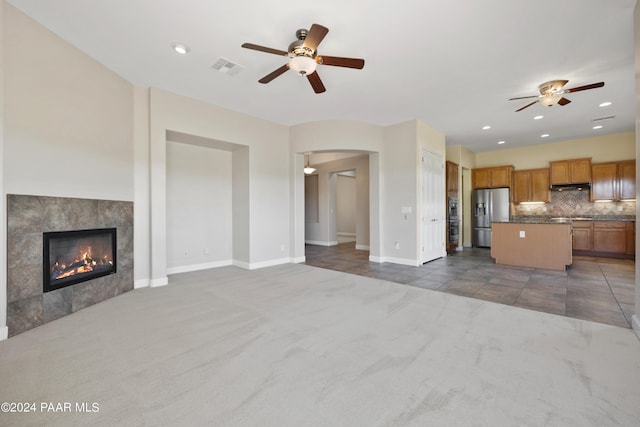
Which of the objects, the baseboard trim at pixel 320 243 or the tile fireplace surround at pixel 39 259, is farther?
the baseboard trim at pixel 320 243

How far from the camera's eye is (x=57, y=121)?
2957 mm

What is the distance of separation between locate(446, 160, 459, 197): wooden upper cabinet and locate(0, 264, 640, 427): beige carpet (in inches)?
169

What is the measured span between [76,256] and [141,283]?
1.04 meters

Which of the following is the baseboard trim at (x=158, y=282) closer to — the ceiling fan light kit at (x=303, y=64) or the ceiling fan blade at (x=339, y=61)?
the ceiling fan light kit at (x=303, y=64)

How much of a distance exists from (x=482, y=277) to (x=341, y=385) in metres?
3.80

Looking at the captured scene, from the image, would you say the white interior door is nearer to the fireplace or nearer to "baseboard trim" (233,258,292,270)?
"baseboard trim" (233,258,292,270)

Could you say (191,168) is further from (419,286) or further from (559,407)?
(559,407)

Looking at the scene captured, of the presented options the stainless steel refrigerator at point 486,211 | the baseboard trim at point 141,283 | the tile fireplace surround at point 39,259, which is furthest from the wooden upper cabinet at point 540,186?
the tile fireplace surround at point 39,259

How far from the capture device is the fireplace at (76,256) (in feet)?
9.43

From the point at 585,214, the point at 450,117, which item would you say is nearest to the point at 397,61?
the point at 450,117

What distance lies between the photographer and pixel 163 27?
2.79 metres

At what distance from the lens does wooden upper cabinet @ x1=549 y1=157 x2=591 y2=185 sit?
6871 millimetres

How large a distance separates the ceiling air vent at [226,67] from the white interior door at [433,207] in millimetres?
4029

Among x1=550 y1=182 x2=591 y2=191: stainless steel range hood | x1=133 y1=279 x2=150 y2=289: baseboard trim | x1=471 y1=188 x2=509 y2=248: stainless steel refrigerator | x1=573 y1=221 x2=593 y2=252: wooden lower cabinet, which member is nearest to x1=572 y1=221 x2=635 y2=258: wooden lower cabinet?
x1=573 y1=221 x2=593 y2=252: wooden lower cabinet
